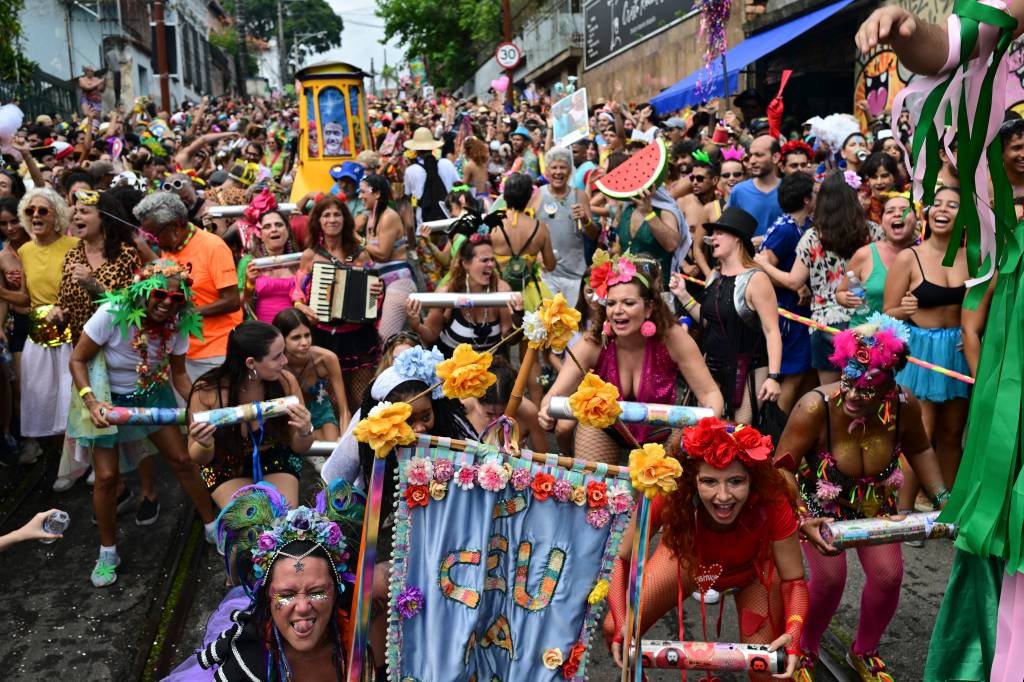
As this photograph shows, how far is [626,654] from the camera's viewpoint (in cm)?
292

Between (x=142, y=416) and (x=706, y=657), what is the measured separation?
2.95 metres

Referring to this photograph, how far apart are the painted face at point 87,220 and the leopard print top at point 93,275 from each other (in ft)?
0.53

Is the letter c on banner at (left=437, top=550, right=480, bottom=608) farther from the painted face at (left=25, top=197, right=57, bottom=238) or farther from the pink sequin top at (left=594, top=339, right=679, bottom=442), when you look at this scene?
the painted face at (left=25, top=197, right=57, bottom=238)

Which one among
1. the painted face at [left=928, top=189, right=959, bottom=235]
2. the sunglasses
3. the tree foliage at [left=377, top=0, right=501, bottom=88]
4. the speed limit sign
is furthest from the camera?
the tree foliage at [left=377, top=0, right=501, bottom=88]

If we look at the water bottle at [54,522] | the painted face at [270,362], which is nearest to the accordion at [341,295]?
the painted face at [270,362]

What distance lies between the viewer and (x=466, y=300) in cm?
A: 574

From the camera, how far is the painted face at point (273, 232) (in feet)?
24.8

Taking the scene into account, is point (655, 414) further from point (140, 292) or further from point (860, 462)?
point (140, 292)

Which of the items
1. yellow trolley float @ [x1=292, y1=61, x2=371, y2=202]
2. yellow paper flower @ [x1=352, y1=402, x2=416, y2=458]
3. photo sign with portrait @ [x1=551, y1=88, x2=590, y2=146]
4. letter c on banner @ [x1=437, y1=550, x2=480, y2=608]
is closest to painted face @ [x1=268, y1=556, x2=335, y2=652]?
letter c on banner @ [x1=437, y1=550, x2=480, y2=608]

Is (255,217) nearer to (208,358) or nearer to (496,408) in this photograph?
(208,358)

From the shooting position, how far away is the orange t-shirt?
6188 millimetres

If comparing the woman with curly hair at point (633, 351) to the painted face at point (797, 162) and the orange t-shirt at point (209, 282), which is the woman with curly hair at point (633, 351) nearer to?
the orange t-shirt at point (209, 282)

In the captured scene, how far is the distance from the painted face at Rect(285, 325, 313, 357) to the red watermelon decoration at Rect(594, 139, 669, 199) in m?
2.66

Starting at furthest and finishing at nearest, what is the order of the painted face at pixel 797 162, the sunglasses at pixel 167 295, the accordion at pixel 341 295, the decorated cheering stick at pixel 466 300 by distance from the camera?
the painted face at pixel 797 162
the accordion at pixel 341 295
the decorated cheering stick at pixel 466 300
the sunglasses at pixel 167 295
